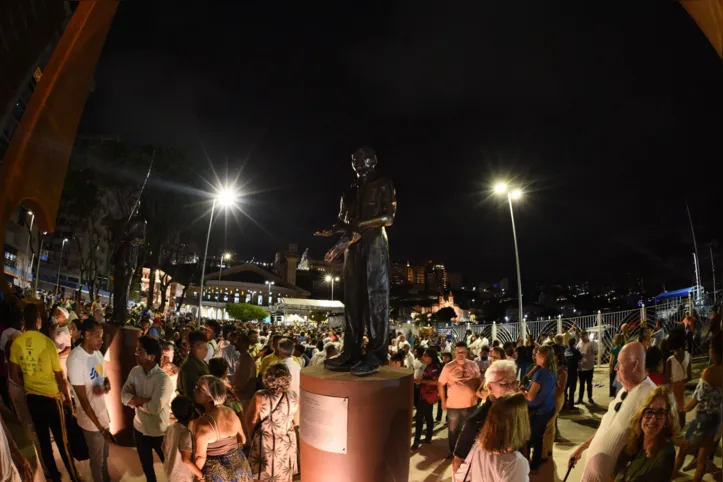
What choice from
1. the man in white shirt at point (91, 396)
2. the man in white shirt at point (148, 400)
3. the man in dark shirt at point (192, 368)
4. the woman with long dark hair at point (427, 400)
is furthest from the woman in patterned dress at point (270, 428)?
the woman with long dark hair at point (427, 400)

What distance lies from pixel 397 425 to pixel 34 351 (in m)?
3.66

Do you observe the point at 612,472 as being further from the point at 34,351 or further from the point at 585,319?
the point at 585,319

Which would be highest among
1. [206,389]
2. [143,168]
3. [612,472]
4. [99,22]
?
[143,168]

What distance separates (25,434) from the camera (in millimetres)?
2977

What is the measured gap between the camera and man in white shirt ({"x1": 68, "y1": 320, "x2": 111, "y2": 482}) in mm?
4582

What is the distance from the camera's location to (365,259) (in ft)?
14.6

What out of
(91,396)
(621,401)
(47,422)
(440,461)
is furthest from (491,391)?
(47,422)

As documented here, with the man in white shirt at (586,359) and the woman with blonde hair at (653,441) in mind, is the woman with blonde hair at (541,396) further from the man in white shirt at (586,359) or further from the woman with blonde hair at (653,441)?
the man in white shirt at (586,359)

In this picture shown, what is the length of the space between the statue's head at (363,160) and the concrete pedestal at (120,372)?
4.36 meters

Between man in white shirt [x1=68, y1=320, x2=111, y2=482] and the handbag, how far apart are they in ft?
2.48

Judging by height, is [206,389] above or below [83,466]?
above

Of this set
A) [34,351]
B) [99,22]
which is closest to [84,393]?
[34,351]

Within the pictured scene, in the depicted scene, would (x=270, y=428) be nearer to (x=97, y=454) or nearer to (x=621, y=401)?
(x=97, y=454)

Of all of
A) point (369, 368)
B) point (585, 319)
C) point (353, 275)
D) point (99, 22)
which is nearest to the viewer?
point (99, 22)
